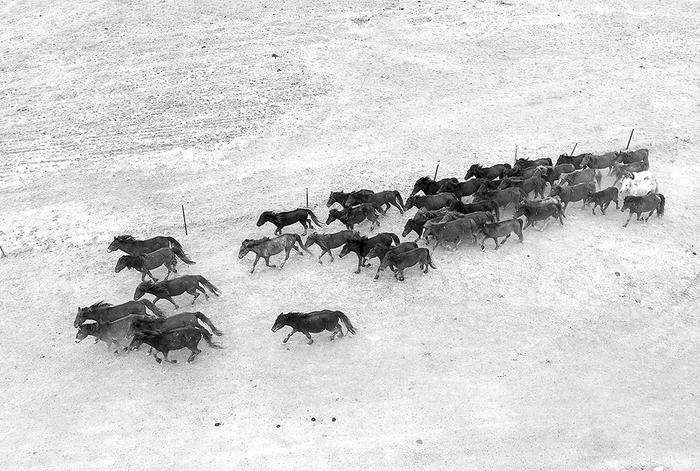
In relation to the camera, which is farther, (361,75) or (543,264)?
(361,75)

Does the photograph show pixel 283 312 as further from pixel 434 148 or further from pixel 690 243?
pixel 690 243

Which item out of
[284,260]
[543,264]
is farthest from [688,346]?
[284,260]

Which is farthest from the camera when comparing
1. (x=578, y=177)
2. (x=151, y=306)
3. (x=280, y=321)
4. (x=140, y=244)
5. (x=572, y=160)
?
(x=572, y=160)

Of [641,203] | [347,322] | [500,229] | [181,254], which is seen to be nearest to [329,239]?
[347,322]

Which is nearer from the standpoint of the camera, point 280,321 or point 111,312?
point 280,321

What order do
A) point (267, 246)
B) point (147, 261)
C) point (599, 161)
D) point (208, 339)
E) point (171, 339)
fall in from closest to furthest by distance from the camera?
point (171, 339) → point (208, 339) → point (147, 261) → point (267, 246) → point (599, 161)

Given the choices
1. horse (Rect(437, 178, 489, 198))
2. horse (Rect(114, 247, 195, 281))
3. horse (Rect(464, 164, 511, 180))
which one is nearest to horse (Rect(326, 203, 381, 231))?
horse (Rect(437, 178, 489, 198))

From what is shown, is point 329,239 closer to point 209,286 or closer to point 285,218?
point 285,218
